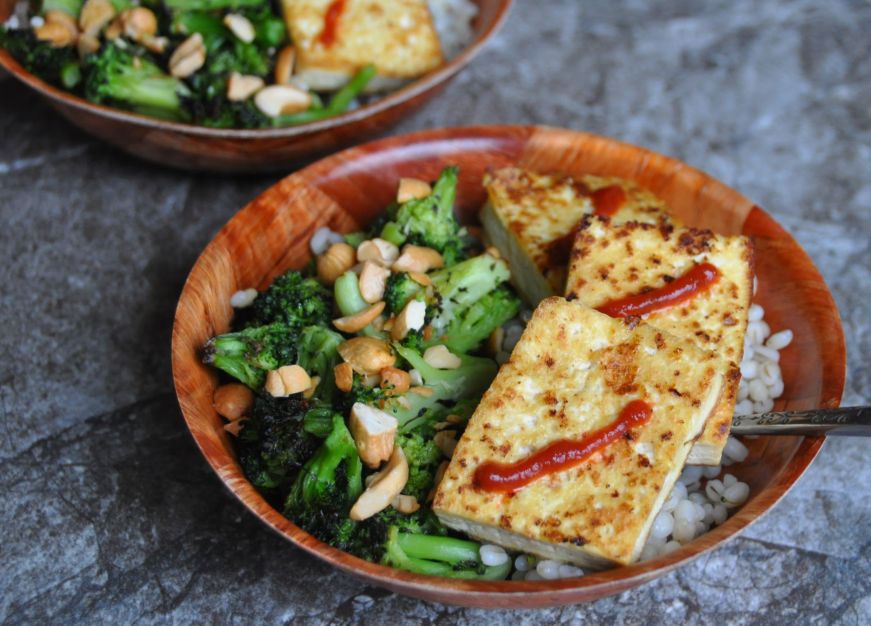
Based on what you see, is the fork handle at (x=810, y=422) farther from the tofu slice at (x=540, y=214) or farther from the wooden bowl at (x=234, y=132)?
the wooden bowl at (x=234, y=132)

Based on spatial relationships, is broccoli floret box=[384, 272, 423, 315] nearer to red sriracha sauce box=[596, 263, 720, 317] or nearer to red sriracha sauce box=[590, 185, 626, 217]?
red sriracha sauce box=[596, 263, 720, 317]

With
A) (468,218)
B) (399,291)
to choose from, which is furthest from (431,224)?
(468,218)

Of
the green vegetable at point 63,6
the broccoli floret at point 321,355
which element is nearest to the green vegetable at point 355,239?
the broccoli floret at point 321,355

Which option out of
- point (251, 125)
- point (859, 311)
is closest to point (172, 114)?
point (251, 125)

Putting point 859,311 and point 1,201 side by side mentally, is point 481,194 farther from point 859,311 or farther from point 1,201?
point 1,201

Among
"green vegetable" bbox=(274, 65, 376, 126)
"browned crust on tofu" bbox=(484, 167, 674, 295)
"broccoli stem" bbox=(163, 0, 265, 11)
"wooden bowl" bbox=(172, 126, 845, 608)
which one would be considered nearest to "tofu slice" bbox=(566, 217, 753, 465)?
"browned crust on tofu" bbox=(484, 167, 674, 295)
